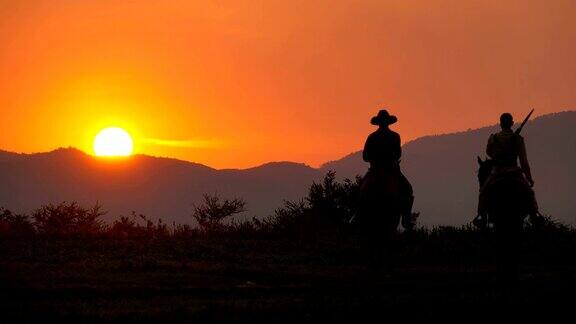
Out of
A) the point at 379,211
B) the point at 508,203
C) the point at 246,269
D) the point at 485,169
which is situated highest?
the point at 485,169

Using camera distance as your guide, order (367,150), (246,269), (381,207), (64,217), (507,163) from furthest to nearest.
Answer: (64,217) → (367,150) → (246,269) → (381,207) → (507,163)

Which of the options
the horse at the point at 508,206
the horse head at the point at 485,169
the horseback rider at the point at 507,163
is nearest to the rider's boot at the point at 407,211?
the horseback rider at the point at 507,163

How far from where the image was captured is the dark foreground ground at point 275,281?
971 cm

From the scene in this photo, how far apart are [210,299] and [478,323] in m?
3.51

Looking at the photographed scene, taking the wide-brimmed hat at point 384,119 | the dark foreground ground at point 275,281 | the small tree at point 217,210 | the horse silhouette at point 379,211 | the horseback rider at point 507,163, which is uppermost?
the small tree at point 217,210

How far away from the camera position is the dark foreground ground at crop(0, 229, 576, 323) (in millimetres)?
9711

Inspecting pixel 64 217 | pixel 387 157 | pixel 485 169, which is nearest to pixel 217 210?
pixel 64 217

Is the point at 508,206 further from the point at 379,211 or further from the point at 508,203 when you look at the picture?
the point at 379,211

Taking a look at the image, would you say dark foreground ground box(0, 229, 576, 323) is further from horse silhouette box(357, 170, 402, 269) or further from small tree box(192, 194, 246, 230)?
small tree box(192, 194, 246, 230)

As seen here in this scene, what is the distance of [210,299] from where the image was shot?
37.4 ft

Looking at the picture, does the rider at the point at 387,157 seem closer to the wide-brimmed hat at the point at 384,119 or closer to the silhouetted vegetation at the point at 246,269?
the wide-brimmed hat at the point at 384,119

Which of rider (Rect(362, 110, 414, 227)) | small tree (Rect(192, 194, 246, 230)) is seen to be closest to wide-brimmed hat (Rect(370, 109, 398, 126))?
rider (Rect(362, 110, 414, 227))

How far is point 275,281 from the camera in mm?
14078

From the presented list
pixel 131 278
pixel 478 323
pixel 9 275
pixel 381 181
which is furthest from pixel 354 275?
pixel 478 323
